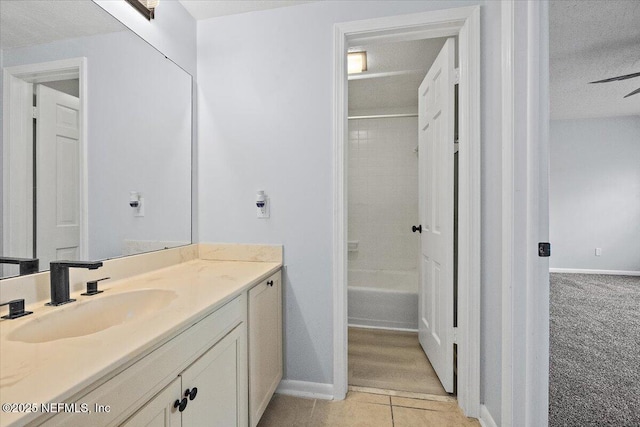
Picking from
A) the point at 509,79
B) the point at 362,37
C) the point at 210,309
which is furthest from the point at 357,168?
the point at 210,309

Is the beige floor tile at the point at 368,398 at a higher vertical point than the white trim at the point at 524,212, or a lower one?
lower

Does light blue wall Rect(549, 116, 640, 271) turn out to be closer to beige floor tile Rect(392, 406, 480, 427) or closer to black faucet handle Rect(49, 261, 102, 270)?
beige floor tile Rect(392, 406, 480, 427)

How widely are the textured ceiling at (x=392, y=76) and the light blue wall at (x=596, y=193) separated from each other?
3.19m

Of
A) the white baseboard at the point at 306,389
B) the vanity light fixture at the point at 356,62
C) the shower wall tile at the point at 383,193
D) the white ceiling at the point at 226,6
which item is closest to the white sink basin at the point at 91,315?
the white baseboard at the point at 306,389

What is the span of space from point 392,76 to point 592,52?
72.4 inches

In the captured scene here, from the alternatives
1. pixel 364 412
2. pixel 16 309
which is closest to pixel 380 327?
pixel 364 412

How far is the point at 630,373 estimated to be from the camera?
184 cm

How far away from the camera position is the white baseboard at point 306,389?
1.67 metres

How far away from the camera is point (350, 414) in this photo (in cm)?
154

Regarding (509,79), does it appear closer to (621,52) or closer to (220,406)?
(220,406)

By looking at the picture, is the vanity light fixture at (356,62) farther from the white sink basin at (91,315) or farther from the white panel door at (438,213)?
the white sink basin at (91,315)

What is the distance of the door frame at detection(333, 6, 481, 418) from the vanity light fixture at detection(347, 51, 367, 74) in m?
0.59

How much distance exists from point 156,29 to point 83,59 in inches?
21.3

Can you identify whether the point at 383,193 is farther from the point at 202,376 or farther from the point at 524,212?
the point at 202,376
